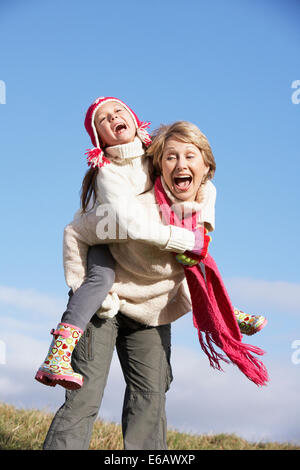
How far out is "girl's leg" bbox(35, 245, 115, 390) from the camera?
2.98 m

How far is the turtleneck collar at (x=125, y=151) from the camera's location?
3.20 metres

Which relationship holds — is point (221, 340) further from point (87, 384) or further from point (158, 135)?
point (158, 135)

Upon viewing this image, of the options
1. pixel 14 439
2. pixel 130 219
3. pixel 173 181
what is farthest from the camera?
pixel 14 439

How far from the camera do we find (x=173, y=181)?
3215 millimetres

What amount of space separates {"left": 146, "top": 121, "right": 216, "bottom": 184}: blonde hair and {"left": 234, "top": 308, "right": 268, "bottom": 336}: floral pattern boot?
938 mm

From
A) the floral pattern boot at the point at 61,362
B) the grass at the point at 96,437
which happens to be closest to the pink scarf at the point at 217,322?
the floral pattern boot at the point at 61,362

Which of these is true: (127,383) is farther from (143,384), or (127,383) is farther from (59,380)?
(59,380)

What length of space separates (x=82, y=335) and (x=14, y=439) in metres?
2.38

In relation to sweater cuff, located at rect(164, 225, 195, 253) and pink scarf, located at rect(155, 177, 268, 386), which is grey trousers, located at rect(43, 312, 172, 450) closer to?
pink scarf, located at rect(155, 177, 268, 386)

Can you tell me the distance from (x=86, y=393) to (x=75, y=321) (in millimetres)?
416

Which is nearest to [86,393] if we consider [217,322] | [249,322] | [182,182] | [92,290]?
[92,290]

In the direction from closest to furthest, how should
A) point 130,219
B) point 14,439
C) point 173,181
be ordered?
point 130,219, point 173,181, point 14,439

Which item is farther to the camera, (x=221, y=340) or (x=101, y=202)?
(x=221, y=340)
